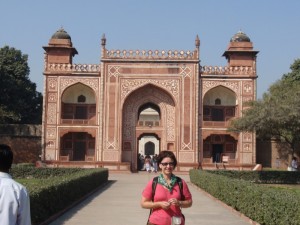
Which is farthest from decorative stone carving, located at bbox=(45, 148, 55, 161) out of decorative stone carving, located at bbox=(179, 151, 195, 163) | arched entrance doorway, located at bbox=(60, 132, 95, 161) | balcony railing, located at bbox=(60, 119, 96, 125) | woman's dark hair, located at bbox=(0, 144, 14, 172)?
woman's dark hair, located at bbox=(0, 144, 14, 172)

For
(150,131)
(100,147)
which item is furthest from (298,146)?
(100,147)

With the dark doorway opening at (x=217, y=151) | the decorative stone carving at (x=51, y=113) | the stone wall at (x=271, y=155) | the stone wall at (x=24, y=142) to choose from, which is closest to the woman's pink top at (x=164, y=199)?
the decorative stone carving at (x=51, y=113)

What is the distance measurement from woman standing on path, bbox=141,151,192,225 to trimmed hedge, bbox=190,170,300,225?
2.63 meters

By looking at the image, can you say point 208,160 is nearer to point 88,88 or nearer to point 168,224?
point 88,88

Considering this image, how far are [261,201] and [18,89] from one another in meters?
30.3

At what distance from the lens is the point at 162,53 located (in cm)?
2866

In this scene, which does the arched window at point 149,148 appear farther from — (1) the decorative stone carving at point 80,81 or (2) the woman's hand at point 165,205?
(2) the woman's hand at point 165,205

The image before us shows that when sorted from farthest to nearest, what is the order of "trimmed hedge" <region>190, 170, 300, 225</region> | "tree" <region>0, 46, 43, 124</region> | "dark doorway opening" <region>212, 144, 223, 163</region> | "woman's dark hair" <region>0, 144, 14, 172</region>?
"tree" <region>0, 46, 43, 124</region>
"dark doorway opening" <region>212, 144, 223, 163</region>
"trimmed hedge" <region>190, 170, 300, 225</region>
"woman's dark hair" <region>0, 144, 14, 172</region>

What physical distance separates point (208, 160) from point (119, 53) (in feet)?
26.2

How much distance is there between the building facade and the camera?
28.1 meters

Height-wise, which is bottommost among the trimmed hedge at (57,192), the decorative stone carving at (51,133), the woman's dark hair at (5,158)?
the trimmed hedge at (57,192)

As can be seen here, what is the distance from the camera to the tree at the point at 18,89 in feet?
116

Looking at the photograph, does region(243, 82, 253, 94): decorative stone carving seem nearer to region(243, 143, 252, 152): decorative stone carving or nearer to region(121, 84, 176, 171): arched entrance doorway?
region(243, 143, 252, 152): decorative stone carving

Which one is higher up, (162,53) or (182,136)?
(162,53)
